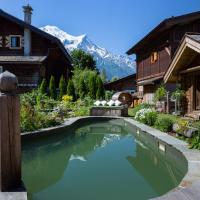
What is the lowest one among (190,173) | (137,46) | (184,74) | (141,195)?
(141,195)

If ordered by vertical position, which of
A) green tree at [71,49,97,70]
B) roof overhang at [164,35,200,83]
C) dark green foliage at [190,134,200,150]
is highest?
green tree at [71,49,97,70]

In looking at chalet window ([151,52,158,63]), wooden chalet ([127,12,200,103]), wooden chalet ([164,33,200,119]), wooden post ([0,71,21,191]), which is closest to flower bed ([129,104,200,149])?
wooden chalet ([164,33,200,119])

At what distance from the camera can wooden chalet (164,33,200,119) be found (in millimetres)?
11828

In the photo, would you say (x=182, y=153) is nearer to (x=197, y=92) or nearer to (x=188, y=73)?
(x=197, y=92)

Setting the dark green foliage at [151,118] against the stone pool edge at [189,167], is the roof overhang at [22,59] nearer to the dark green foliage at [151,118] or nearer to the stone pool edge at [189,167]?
the dark green foliage at [151,118]

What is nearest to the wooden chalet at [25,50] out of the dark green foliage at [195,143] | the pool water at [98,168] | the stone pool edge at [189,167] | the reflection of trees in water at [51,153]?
the reflection of trees in water at [51,153]

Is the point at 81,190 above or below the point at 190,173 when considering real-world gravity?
below

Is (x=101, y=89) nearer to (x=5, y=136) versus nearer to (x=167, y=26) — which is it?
(x=167, y=26)

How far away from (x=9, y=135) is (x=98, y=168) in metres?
3.03

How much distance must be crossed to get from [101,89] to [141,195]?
20373 millimetres

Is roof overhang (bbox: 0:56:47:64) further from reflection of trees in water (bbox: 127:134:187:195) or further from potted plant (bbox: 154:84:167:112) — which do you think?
reflection of trees in water (bbox: 127:134:187:195)

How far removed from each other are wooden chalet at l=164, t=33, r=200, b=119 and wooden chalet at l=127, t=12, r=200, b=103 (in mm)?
7016

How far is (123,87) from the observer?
36250 mm

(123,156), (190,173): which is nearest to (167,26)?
(123,156)
